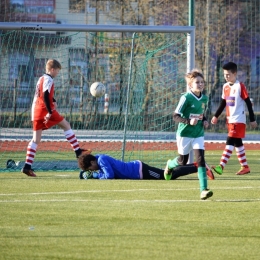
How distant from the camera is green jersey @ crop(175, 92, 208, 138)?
438 inches

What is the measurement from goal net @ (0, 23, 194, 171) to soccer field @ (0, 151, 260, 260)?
5.37 m

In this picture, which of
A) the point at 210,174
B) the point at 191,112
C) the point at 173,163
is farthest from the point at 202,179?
the point at 210,174

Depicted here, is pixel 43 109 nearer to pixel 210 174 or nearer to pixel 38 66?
pixel 210 174

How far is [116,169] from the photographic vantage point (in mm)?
12961

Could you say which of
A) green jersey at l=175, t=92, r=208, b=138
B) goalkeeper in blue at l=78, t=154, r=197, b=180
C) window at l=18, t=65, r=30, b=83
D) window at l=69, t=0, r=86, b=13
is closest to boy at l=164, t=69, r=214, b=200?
green jersey at l=175, t=92, r=208, b=138

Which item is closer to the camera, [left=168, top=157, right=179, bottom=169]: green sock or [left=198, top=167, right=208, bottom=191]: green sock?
[left=198, top=167, right=208, bottom=191]: green sock

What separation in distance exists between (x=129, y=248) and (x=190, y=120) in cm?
419

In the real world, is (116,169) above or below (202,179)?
below

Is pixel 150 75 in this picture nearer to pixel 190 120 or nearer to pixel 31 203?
pixel 190 120

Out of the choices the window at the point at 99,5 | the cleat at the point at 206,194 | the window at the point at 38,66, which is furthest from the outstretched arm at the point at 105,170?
the window at the point at 99,5

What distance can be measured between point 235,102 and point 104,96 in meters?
6.01

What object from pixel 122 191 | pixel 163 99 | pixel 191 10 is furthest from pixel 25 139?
pixel 122 191

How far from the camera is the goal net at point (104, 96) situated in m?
18.0

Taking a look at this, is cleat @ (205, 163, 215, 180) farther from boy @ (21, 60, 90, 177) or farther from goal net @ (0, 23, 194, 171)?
A: goal net @ (0, 23, 194, 171)
